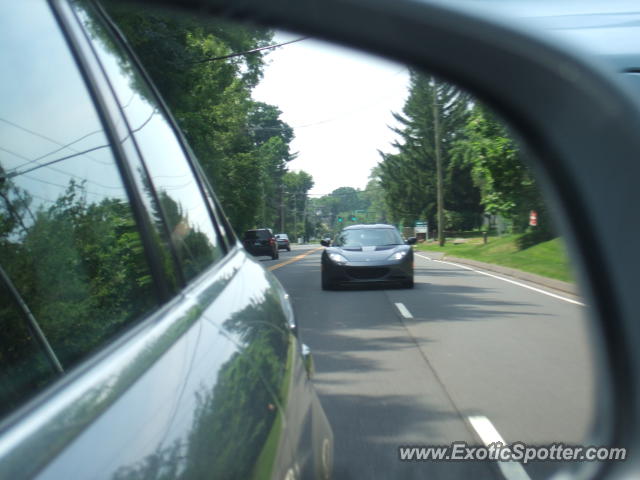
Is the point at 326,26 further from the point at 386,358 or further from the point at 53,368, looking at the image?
the point at 386,358

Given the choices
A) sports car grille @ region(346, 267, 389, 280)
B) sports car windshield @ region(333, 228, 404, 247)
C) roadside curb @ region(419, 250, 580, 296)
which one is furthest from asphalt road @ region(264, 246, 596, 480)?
sports car windshield @ region(333, 228, 404, 247)

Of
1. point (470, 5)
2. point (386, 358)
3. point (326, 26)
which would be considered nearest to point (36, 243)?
point (326, 26)

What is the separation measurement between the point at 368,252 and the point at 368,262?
0.39 m

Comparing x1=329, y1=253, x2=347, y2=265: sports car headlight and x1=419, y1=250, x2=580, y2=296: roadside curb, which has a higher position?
x1=329, y1=253, x2=347, y2=265: sports car headlight

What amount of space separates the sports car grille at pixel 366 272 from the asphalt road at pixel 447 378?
3.00 meters

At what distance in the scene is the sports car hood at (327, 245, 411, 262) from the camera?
1698 centimetres

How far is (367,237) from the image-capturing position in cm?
1778

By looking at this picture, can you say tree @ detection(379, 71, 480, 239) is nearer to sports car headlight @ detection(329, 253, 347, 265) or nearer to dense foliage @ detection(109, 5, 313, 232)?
dense foliage @ detection(109, 5, 313, 232)

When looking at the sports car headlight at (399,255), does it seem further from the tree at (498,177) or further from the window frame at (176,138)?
the window frame at (176,138)

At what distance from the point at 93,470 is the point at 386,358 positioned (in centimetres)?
705

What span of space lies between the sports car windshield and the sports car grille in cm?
84

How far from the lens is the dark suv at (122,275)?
5.50 ft

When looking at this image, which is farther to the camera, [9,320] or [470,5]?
[9,320]

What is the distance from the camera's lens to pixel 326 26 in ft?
A: 4.86
